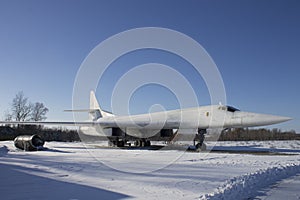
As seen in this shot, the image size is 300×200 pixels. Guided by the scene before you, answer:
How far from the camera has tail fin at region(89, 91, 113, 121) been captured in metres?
35.6

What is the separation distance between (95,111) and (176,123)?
52.9 feet

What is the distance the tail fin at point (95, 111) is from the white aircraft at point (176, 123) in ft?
13.4

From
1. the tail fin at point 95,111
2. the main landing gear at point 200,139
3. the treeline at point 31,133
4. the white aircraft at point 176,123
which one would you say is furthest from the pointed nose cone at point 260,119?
the treeline at point 31,133

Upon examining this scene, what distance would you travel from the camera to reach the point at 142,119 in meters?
25.8

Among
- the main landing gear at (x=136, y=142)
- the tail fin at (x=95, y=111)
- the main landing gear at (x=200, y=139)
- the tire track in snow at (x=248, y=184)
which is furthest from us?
the tail fin at (x=95, y=111)

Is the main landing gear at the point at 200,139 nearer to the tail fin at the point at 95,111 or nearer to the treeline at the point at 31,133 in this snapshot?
the tail fin at the point at 95,111

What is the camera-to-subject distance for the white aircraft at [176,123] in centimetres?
1917

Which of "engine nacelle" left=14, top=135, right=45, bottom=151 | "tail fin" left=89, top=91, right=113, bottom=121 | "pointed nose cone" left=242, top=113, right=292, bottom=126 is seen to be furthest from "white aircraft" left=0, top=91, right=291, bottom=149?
"engine nacelle" left=14, top=135, right=45, bottom=151

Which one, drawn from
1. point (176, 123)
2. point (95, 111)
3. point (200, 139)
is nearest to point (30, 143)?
point (176, 123)

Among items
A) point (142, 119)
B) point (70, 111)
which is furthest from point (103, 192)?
point (70, 111)

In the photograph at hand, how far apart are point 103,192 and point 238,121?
15.2m

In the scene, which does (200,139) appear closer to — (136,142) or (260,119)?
(260,119)

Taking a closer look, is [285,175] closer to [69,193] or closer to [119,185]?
[119,185]

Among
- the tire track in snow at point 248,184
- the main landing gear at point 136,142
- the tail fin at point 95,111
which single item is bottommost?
the tire track in snow at point 248,184
